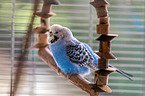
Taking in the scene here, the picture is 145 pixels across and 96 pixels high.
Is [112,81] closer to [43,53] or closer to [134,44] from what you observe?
[134,44]

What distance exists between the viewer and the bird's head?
84 centimetres

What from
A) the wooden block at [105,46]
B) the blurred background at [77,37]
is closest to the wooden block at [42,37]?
the wooden block at [105,46]

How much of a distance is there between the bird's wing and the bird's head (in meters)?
0.04

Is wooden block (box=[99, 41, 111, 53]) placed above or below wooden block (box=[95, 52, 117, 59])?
above

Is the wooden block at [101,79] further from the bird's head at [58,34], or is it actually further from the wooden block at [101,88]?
the bird's head at [58,34]

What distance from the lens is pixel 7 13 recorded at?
140 cm

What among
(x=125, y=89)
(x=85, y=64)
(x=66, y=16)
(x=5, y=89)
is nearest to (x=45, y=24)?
(x=85, y=64)

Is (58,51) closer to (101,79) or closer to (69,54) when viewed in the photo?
(69,54)

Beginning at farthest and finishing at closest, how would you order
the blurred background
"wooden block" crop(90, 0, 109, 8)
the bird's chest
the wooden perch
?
the blurred background < the bird's chest < the wooden perch < "wooden block" crop(90, 0, 109, 8)

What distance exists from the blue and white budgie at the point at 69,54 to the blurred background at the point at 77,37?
50 cm

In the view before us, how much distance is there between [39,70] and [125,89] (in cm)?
60

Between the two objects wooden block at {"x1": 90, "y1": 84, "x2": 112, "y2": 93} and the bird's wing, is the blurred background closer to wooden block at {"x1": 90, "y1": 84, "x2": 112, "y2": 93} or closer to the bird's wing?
the bird's wing

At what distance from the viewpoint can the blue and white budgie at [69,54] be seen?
2.84 feet

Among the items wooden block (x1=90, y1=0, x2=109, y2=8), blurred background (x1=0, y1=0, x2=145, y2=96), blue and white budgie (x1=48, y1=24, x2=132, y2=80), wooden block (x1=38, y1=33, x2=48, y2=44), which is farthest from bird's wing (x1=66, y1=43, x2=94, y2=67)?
blurred background (x1=0, y1=0, x2=145, y2=96)
